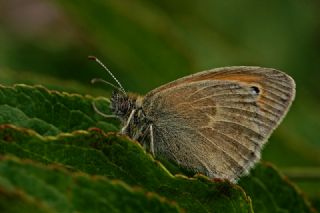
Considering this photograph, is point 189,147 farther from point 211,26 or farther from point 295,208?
point 211,26

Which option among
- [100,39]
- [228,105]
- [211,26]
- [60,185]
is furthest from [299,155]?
[60,185]

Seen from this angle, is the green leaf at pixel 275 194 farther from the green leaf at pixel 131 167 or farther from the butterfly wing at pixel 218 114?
the green leaf at pixel 131 167

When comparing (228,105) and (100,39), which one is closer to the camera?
(228,105)

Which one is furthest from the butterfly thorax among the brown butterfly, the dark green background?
the dark green background

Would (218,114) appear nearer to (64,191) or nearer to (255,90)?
(255,90)

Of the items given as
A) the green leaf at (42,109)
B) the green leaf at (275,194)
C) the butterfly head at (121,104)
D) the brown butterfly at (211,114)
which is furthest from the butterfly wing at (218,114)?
the green leaf at (42,109)

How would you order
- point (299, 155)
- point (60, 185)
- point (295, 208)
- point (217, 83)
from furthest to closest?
point (299, 155), point (217, 83), point (295, 208), point (60, 185)

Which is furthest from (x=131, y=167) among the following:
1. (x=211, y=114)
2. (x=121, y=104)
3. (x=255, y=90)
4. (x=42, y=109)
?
(x=255, y=90)

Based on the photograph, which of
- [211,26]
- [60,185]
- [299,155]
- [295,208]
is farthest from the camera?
[211,26]
